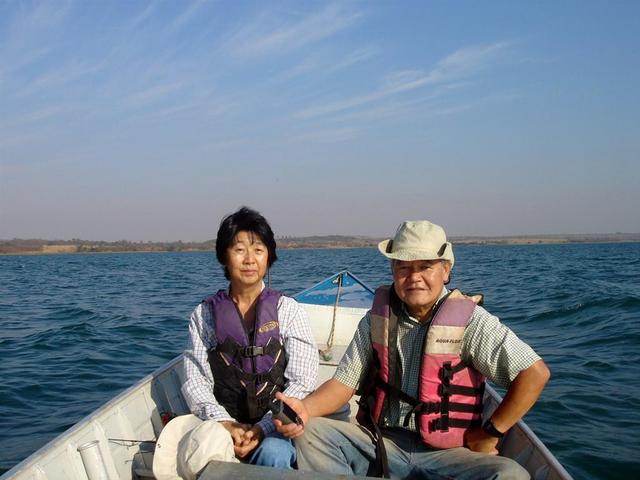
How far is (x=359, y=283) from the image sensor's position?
8.96 m

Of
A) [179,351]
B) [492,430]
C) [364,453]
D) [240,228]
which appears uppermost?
[240,228]

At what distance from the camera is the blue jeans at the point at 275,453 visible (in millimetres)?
2766

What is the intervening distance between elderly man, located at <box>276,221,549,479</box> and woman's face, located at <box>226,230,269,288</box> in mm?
803

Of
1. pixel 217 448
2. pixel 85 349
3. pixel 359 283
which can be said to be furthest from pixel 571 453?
pixel 85 349

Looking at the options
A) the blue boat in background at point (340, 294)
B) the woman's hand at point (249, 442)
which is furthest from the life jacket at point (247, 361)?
the blue boat in background at point (340, 294)

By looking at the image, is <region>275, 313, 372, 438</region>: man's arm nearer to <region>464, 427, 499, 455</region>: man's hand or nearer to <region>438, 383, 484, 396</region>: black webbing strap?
A: <region>438, 383, 484, 396</region>: black webbing strap

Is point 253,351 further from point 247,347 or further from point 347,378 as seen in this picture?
point 347,378

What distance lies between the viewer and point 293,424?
2.72 meters

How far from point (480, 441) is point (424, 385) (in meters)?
0.39

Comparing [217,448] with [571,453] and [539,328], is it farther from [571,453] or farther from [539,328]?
[539,328]

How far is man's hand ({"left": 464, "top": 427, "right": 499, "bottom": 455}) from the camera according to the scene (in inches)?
106

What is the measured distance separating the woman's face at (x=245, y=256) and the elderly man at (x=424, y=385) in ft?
2.63

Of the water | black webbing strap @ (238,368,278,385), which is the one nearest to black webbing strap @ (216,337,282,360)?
black webbing strap @ (238,368,278,385)

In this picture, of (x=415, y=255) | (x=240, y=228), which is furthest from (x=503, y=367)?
(x=240, y=228)
